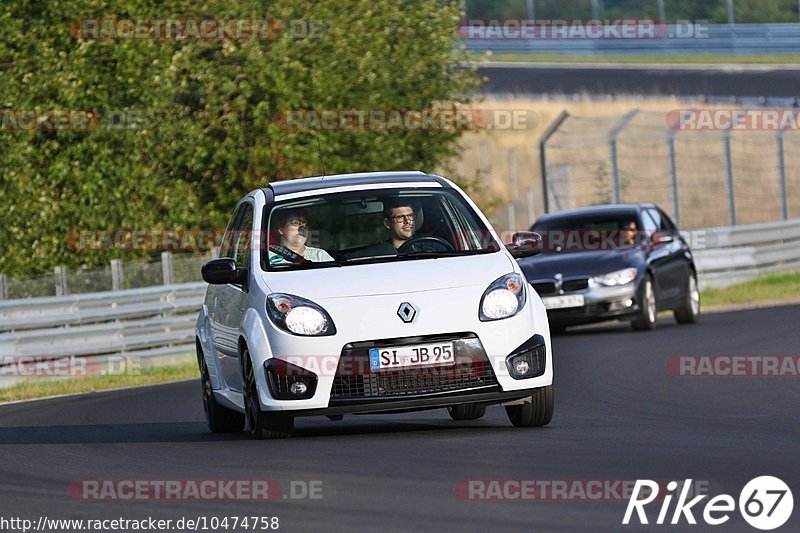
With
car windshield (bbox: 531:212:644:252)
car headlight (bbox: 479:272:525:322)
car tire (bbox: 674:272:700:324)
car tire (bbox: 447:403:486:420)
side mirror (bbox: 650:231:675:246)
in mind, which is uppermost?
car headlight (bbox: 479:272:525:322)

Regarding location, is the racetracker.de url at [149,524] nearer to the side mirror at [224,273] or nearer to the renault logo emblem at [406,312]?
the renault logo emblem at [406,312]

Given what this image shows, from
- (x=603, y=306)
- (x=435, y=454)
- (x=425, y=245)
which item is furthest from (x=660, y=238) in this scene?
(x=435, y=454)

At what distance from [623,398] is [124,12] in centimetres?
1585

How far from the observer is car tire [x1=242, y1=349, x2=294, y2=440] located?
10.6 m

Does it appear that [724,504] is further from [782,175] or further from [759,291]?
[782,175]

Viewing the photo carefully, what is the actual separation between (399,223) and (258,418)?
1581mm

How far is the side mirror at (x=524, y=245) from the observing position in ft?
37.4

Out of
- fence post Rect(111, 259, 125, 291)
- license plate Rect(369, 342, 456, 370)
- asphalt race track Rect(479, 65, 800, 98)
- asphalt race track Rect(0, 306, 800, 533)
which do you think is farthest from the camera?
asphalt race track Rect(479, 65, 800, 98)

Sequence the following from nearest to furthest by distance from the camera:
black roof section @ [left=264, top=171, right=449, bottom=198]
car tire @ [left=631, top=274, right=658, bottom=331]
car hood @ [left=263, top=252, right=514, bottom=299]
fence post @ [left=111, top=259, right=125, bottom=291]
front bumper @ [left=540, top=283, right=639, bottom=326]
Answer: car hood @ [left=263, top=252, right=514, bottom=299] < black roof section @ [left=264, top=171, right=449, bottom=198] < front bumper @ [left=540, top=283, right=639, bottom=326] < car tire @ [left=631, top=274, right=658, bottom=331] < fence post @ [left=111, top=259, right=125, bottom=291]

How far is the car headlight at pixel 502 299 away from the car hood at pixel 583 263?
10.6 meters

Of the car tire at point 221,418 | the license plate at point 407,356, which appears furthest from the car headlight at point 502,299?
the car tire at point 221,418

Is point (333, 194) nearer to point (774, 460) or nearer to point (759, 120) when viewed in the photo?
point (774, 460)

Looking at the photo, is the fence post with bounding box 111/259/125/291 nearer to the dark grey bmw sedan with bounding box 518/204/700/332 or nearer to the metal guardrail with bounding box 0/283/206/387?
the metal guardrail with bounding box 0/283/206/387

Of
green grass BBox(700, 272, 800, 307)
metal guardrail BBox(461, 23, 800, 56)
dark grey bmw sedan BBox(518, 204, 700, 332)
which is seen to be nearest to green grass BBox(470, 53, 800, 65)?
metal guardrail BBox(461, 23, 800, 56)
